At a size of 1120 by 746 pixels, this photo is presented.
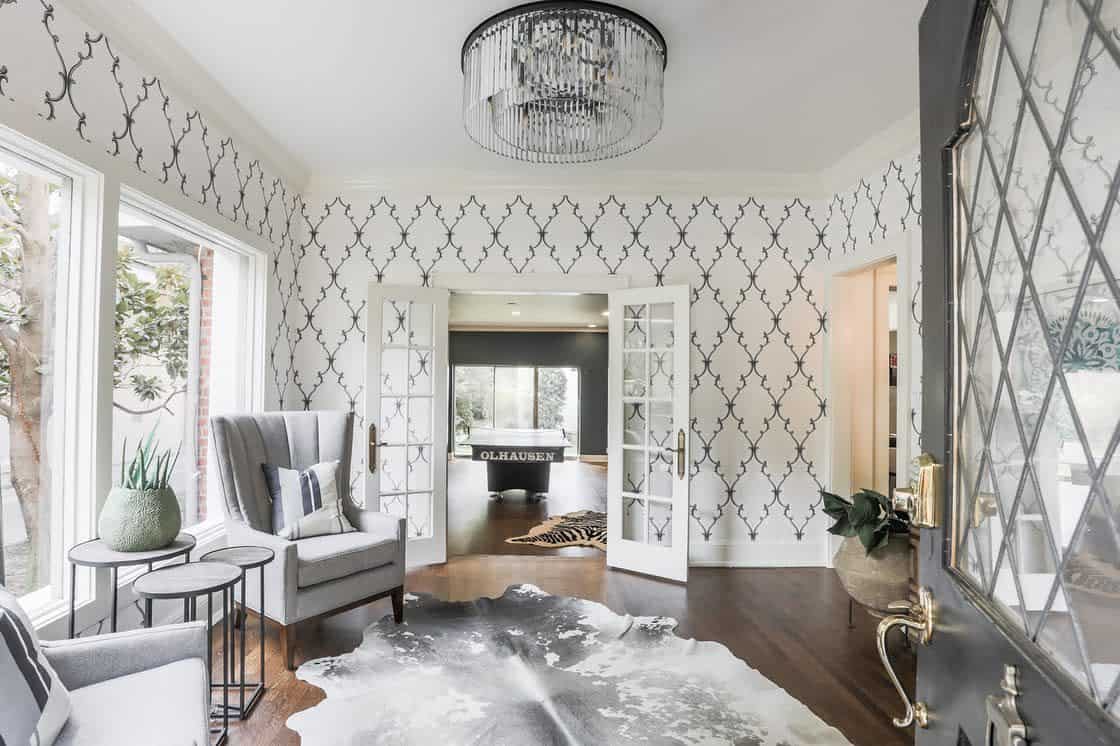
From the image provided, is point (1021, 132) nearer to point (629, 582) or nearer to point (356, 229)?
point (629, 582)

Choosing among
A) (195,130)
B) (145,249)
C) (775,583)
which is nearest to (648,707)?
(775,583)

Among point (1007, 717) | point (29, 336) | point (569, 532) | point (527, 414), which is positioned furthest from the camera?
point (527, 414)

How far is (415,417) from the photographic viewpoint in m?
4.27

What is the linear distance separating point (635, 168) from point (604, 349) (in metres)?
6.82

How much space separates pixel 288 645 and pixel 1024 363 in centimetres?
282

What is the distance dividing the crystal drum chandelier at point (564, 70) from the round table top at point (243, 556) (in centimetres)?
202

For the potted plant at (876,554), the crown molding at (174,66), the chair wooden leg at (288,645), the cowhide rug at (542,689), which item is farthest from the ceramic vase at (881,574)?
the crown molding at (174,66)

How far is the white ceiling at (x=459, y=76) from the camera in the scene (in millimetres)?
2391

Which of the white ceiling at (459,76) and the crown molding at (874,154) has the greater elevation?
the white ceiling at (459,76)

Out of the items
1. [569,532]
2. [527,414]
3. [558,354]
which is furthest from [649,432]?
[527,414]

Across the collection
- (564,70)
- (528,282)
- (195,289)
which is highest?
(564,70)

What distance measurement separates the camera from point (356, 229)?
434 cm

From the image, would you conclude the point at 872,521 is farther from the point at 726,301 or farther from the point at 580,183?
the point at 580,183

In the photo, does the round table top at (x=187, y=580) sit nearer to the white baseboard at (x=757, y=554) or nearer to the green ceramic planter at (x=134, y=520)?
the green ceramic planter at (x=134, y=520)
